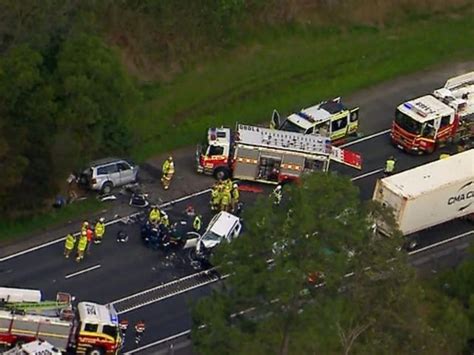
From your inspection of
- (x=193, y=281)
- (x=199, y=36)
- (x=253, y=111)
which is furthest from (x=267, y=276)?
(x=199, y=36)

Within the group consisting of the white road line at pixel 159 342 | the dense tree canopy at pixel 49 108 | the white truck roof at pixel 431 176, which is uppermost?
the dense tree canopy at pixel 49 108

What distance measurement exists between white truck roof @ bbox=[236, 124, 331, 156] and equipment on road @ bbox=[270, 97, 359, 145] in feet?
5.90

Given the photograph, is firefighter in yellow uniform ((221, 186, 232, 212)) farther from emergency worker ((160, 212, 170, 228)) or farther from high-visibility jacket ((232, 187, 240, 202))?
emergency worker ((160, 212, 170, 228))

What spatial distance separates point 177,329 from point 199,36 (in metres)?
19.8

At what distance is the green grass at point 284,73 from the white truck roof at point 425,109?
519cm

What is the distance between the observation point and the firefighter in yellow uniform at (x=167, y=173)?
52438 millimetres

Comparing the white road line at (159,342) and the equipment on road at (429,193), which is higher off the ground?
the equipment on road at (429,193)

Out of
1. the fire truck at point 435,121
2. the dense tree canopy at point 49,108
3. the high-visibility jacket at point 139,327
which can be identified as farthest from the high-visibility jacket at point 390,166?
the high-visibility jacket at point 139,327

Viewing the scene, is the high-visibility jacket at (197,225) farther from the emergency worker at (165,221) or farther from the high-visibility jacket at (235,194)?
the high-visibility jacket at (235,194)

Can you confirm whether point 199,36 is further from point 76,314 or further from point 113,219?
point 76,314

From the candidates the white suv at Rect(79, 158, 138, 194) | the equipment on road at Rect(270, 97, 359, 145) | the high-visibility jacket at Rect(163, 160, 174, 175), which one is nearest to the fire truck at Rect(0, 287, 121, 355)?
the white suv at Rect(79, 158, 138, 194)

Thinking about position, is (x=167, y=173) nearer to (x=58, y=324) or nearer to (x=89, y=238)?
(x=89, y=238)

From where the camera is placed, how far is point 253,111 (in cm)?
5816

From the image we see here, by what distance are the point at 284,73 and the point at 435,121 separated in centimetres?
872
